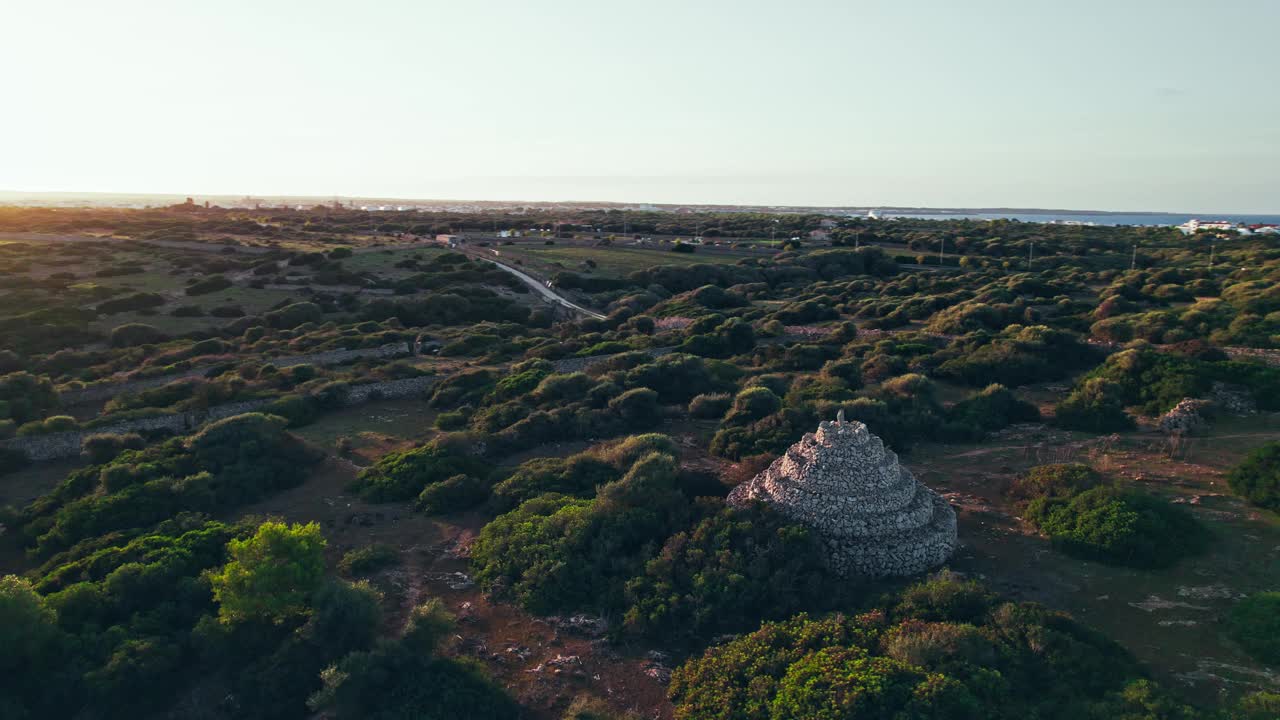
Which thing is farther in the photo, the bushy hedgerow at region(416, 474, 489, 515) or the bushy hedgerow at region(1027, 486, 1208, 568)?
the bushy hedgerow at region(416, 474, 489, 515)

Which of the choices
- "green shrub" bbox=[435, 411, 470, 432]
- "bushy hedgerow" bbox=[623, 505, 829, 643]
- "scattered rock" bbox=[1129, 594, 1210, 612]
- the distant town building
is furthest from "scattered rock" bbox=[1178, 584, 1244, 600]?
the distant town building

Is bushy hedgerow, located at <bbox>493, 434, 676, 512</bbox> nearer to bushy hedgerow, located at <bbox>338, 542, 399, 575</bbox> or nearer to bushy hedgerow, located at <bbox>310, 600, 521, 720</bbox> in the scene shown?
bushy hedgerow, located at <bbox>338, 542, 399, 575</bbox>

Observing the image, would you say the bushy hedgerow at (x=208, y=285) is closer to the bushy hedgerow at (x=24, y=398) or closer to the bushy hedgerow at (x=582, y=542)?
the bushy hedgerow at (x=24, y=398)

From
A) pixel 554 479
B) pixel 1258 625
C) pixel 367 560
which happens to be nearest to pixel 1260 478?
pixel 1258 625

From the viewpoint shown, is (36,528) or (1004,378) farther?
(1004,378)

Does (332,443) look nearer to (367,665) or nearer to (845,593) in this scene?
(367,665)

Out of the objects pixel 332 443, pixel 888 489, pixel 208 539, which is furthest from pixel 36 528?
pixel 888 489
